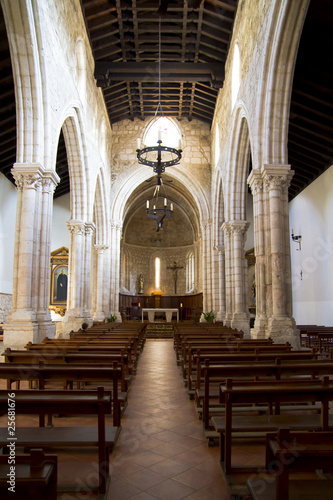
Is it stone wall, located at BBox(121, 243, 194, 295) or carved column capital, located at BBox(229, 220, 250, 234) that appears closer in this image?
carved column capital, located at BBox(229, 220, 250, 234)

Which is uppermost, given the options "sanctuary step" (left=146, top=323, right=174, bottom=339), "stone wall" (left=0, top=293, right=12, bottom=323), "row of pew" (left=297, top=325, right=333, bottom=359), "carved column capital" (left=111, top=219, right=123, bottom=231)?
"carved column capital" (left=111, top=219, right=123, bottom=231)

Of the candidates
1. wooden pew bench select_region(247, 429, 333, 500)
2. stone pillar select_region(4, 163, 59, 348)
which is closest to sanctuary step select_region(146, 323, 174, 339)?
stone pillar select_region(4, 163, 59, 348)

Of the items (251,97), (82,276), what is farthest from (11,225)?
(251,97)

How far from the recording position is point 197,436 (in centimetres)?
426

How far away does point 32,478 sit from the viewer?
167 cm

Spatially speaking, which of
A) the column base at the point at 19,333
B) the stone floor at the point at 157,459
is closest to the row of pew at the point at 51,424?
the stone floor at the point at 157,459

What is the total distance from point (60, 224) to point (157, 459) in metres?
20.7

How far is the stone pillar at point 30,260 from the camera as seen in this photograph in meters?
8.96

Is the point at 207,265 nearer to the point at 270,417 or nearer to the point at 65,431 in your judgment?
the point at 270,417

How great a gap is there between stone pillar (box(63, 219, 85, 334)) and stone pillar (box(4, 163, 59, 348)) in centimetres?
494

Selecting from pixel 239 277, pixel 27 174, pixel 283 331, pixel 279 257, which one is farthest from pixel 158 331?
pixel 27 174

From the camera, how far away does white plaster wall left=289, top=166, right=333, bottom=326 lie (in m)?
16.0

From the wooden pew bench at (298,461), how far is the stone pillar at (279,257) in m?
7.31

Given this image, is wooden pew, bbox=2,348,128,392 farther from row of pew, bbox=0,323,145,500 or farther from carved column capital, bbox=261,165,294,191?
carved column capital, bbox=261,165,294,191
